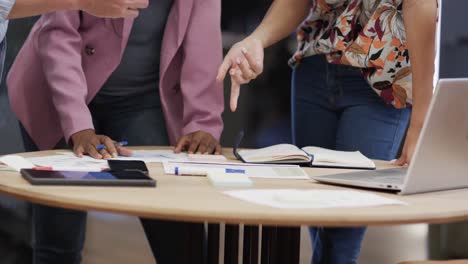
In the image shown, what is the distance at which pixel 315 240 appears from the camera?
7.68 ft

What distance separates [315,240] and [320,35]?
633 millimetres

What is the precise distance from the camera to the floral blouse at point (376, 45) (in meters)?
2.26

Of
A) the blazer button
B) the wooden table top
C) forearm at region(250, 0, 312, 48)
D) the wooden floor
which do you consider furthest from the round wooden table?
the wooden floor

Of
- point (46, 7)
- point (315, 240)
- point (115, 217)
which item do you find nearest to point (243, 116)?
point (115, 217)

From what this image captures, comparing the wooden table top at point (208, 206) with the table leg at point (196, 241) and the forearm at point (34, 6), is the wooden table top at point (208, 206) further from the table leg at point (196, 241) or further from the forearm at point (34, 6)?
the forearm at point (34, 6)

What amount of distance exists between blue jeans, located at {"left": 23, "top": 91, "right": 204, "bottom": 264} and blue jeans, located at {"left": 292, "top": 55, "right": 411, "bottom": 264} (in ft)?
1.52

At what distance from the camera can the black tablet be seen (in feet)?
4.75

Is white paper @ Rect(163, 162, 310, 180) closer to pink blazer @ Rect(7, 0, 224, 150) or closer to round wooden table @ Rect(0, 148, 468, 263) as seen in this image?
round wooden table @ Rect(0, 148, 468, 263)

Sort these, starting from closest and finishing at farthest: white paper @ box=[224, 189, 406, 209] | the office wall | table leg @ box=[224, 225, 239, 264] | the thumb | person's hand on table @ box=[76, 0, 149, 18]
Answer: white paper @ box=[224, 189, 406, 209] → table leg @ box=[224, 225, 239, 264] → person's hand on table @ box=[76, 0, 149, 18] → the thumb → the office wall

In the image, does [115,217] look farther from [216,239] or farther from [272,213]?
[272,213]

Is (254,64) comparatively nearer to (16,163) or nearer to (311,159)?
(311,159)

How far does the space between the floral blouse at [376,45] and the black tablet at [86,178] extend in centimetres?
96

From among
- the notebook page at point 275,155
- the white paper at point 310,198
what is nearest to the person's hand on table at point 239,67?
the notebook page at point 275,155

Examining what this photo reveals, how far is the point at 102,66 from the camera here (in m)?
2.23
